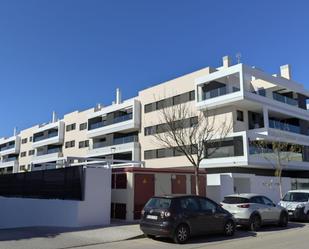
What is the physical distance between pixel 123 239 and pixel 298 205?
10.7m

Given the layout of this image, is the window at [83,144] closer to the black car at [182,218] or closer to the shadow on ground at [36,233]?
the shadow on ground at [36,233]

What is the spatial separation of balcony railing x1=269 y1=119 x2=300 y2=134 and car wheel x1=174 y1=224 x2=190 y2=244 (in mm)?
26346

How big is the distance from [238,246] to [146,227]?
3.29m

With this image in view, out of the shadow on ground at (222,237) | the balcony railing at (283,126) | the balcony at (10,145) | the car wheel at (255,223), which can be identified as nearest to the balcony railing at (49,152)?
the balcony at (10,145)

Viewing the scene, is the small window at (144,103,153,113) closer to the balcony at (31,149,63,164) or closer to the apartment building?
the apartment building

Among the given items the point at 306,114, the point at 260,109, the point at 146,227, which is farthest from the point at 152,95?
the point at 146,227

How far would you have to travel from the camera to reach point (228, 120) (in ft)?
121

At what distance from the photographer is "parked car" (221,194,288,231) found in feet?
52.2

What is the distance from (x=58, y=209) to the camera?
1806cm

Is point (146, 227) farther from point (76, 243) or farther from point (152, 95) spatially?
point (152, 95)

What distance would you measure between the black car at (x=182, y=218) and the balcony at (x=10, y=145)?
79.1m

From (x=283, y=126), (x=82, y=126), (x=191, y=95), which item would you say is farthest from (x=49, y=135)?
(x=283, y=126)

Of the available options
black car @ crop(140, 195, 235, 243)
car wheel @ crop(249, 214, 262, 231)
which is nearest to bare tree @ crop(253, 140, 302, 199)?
car wheel @ crop(249, 214, 262, 231)

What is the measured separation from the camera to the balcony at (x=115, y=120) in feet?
160
